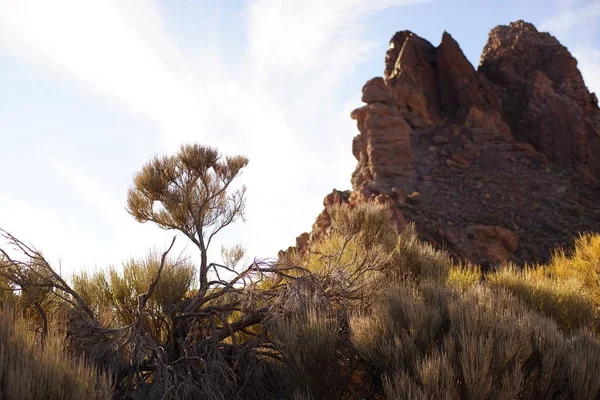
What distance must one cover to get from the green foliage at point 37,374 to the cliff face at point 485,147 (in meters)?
18.3

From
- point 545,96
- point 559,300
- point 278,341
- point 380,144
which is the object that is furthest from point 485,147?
point 278,341

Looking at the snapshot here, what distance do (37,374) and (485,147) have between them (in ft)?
116

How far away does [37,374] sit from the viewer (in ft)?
10.6

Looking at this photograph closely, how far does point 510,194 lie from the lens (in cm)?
3108

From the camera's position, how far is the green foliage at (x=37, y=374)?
123 inches

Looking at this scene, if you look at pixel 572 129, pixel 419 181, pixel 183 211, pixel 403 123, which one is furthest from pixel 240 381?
pixel 572 129

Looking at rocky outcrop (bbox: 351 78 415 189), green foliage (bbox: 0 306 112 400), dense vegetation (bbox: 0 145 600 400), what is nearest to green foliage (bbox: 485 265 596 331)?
dense vegetation (bbox: 0 145 600 400)

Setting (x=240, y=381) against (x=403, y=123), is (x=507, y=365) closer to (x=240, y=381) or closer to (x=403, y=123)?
(x=240, y=381)

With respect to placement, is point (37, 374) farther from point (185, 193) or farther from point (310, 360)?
point (185, 193)

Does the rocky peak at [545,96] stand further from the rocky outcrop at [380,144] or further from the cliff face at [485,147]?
the rocky outcrop at [380,144]

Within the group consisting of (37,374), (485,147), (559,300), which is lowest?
(37,374)

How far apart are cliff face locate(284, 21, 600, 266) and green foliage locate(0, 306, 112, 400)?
721 inches

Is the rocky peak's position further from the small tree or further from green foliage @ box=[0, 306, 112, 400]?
green foliage @ box=[0, 306, 112, 400]

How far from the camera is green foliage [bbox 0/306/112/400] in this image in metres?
3.12
